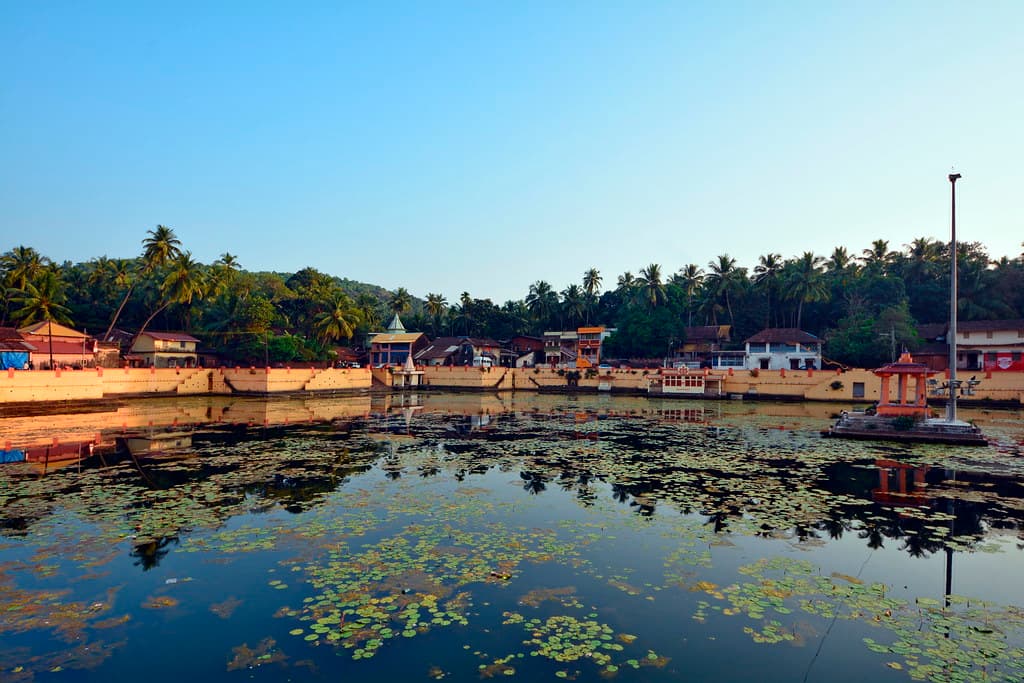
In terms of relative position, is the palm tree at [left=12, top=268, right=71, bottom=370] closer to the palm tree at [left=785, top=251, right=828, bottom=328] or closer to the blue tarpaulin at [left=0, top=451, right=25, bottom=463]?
the blue tarpaulin at [left=0, top=451, right=25, bottom=463]

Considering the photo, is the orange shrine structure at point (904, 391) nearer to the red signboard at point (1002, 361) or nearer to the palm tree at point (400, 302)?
the red signboard at point (1002, 361)

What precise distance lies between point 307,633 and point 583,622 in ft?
11.6

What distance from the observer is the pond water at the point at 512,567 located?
6.74 metres

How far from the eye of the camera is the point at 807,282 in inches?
2539

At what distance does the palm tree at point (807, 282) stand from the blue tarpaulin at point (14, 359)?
71.6 m

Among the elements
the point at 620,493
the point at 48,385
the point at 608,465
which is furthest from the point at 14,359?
the point at 620,493

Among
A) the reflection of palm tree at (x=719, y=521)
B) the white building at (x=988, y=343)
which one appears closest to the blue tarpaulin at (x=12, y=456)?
the reflection of palm tree at (x=719, y=521)

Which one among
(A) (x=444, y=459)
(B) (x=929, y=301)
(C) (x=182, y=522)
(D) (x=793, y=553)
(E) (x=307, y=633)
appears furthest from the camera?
(B) (x=929, y=301)

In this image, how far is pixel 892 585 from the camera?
29.1 ft

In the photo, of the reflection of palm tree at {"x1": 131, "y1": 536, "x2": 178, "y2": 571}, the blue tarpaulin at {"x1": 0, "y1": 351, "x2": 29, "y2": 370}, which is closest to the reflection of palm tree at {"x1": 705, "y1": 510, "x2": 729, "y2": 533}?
the reflection of palm tree at {"x1": 131, "y1": 536, "x2": 178, "y2": 571}

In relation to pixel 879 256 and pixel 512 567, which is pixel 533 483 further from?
pixel 879 256

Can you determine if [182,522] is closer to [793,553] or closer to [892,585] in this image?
[793,553]

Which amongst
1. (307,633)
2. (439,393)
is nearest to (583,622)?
(307,633)

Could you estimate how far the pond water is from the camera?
6738mm
